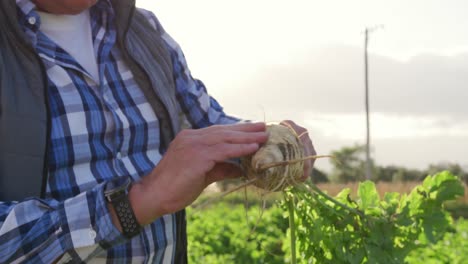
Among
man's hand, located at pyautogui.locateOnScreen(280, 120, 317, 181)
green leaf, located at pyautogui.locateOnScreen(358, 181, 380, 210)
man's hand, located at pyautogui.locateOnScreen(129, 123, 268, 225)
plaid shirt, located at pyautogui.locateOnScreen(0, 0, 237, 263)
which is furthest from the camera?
green leaf, located at pyautogui.locateOnScreen(358, 181, 380, 210)

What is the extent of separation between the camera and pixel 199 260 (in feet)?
23.8

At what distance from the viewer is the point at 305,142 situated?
2.63 metres

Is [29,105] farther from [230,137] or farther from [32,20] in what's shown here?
[230,137]

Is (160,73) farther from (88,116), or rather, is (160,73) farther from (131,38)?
(88,116)

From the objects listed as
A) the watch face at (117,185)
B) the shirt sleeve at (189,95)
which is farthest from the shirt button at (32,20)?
the watch face at (117,185)

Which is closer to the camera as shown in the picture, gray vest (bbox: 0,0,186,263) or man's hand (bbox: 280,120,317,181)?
gray vest (bbox: 0,0,186,263)

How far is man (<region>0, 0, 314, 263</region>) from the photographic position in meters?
2.17

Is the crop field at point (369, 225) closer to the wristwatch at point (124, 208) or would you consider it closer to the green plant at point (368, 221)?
the green plant at point (368, 221)

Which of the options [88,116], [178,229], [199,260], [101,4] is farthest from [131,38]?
[199,260]

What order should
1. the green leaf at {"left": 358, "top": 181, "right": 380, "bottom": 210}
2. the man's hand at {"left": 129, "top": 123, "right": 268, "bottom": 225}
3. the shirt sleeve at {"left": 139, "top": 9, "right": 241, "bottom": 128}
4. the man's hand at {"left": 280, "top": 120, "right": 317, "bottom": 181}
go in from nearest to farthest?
the man's hand at {"left": 129, "top": 123, "right": 268, "bottom": 225} < the man's hand at {"left": 280, "top": 120, "right": 317, "bottom": 181} < the green leaf at {"left": 358, "top": 181, "right": 380, "bottom": 210} < the shirt sleeve at {"left": 139, "top": 9, "right": 241, "bottom": 128}

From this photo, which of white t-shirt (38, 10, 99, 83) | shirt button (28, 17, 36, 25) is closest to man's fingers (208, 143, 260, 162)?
white t-shirt (38, 10, 99, 83)

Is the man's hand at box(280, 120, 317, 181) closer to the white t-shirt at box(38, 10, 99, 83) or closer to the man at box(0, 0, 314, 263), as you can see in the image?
the man at box(0, 0, 314, 263)

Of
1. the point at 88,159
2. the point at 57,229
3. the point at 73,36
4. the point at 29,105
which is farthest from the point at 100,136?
the point at 57,229

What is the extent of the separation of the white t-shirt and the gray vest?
4.8 inches
